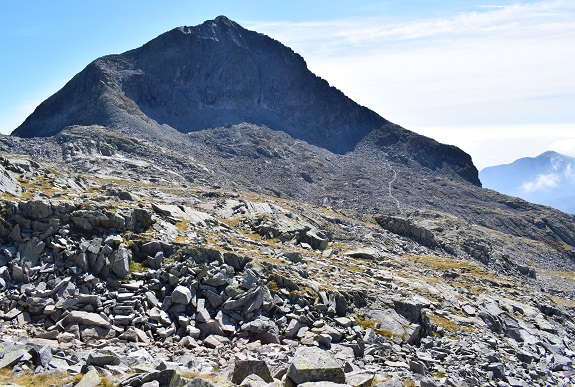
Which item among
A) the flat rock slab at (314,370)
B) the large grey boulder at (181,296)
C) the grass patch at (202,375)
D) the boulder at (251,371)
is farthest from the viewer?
the large grey boulder at (181,296)

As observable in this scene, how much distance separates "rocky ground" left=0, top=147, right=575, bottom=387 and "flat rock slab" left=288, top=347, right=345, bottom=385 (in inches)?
1.7

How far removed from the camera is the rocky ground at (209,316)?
20.2 meters

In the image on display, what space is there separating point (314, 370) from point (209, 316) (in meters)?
13.0

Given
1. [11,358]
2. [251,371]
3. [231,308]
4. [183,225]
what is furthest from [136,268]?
[251,371]

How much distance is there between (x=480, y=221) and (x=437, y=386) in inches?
6361

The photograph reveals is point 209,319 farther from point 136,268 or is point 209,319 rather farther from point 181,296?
point 136,268

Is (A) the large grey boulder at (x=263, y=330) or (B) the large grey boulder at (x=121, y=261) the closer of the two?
(A) the large grey boulder at (x=263, y=330)

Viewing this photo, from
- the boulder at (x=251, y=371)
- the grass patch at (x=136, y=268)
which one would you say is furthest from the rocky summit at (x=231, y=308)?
the grass patch at (x=136, y=268)

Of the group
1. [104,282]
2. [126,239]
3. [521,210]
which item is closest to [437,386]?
[104,282]

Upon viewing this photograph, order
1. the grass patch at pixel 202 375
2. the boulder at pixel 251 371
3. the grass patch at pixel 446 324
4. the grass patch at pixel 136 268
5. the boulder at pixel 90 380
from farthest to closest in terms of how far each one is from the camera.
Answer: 1. the grass patch at pixel 446 324
2. the grass patch at pixel 136 268
3. the grass patch at pixel 202 375
4. the boulder at pixel 251 371
5. the boulder at pixel 90 380

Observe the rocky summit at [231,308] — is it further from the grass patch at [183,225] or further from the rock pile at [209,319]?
the grass patch at [183,225]

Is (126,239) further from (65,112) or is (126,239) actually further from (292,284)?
(65,112)

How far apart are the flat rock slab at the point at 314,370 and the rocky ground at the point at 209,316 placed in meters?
0.04

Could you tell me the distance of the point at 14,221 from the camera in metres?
32.5
